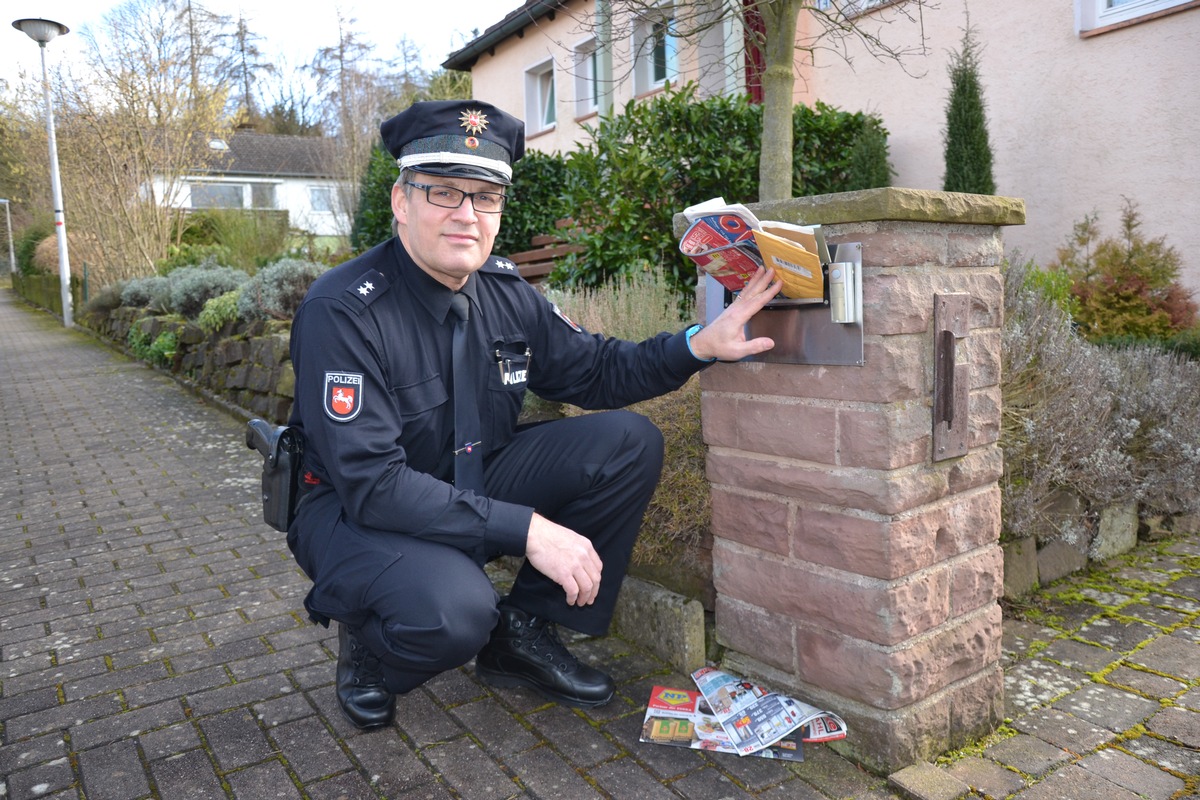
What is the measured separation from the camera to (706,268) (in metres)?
2.45

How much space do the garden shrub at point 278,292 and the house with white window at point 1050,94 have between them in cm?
317

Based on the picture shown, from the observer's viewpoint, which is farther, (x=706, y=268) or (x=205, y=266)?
(x=205, y=266)

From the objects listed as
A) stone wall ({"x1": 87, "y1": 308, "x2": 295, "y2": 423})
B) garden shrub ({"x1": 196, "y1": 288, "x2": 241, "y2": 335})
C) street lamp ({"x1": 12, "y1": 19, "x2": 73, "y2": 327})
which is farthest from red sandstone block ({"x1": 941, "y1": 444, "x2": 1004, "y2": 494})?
street lamp ({"x1": 12, "y1": 19, "x2": 73, "y2": 327})

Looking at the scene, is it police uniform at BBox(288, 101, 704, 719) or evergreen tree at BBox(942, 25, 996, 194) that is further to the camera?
evergreen tree at BBox(942, 25, 996, 194)

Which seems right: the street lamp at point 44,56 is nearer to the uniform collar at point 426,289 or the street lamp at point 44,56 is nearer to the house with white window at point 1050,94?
the house with white window at point 1050,94

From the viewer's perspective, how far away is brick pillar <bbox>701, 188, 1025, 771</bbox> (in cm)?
217

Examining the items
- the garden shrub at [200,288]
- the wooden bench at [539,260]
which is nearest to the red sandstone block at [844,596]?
the wooden bench at [539,260]

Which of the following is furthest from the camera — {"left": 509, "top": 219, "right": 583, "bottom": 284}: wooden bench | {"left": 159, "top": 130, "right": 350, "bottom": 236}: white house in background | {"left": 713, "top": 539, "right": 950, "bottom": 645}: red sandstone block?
{"left": 159, "top": 130, "right": 350, "bottom": 236}: white house in background

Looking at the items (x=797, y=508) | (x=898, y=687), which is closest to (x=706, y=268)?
(x=797, y=508)

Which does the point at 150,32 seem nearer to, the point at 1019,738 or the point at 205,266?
the point at 205,266

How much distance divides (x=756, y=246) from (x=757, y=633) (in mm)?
1088

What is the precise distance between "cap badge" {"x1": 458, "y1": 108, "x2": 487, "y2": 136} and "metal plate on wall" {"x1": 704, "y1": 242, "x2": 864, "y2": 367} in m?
0.92

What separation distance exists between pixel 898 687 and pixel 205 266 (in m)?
12.3

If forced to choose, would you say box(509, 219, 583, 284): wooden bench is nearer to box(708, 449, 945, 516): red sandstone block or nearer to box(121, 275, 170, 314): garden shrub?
box(121, 275, 170, 314): garden shrub
